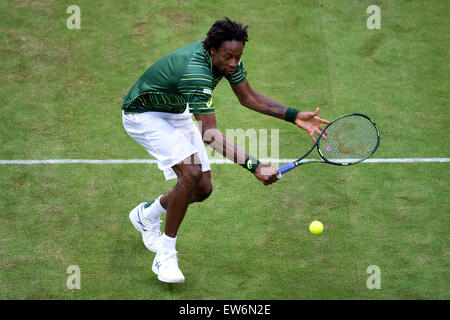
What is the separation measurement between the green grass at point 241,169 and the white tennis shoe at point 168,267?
0.15 meters

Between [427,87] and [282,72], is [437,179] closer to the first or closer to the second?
[427,87]

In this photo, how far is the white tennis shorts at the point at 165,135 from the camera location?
6598 millimetres

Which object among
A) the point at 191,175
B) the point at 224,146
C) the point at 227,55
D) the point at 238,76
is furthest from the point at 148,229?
the point at 227,55

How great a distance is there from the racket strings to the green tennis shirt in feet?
3.58

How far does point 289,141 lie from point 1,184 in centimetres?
369

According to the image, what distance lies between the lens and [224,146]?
243 inches

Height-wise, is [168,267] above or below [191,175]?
below

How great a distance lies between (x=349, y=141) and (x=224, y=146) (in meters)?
1.54

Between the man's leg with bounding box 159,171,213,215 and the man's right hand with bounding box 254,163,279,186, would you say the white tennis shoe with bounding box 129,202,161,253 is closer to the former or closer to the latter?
the man's leg with bounding box 159,171,213,215

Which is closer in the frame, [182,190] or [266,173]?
[266,173]

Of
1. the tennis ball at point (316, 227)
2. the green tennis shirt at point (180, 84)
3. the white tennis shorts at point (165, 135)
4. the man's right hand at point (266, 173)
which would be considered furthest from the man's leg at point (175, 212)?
the tennis ball at point (316, 227)

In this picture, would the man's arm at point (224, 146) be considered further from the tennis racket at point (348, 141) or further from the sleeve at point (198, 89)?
the tennis racket at point (348, 141)

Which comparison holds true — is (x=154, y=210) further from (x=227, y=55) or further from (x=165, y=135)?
(x=227, y=55)

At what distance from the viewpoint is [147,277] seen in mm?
6871
